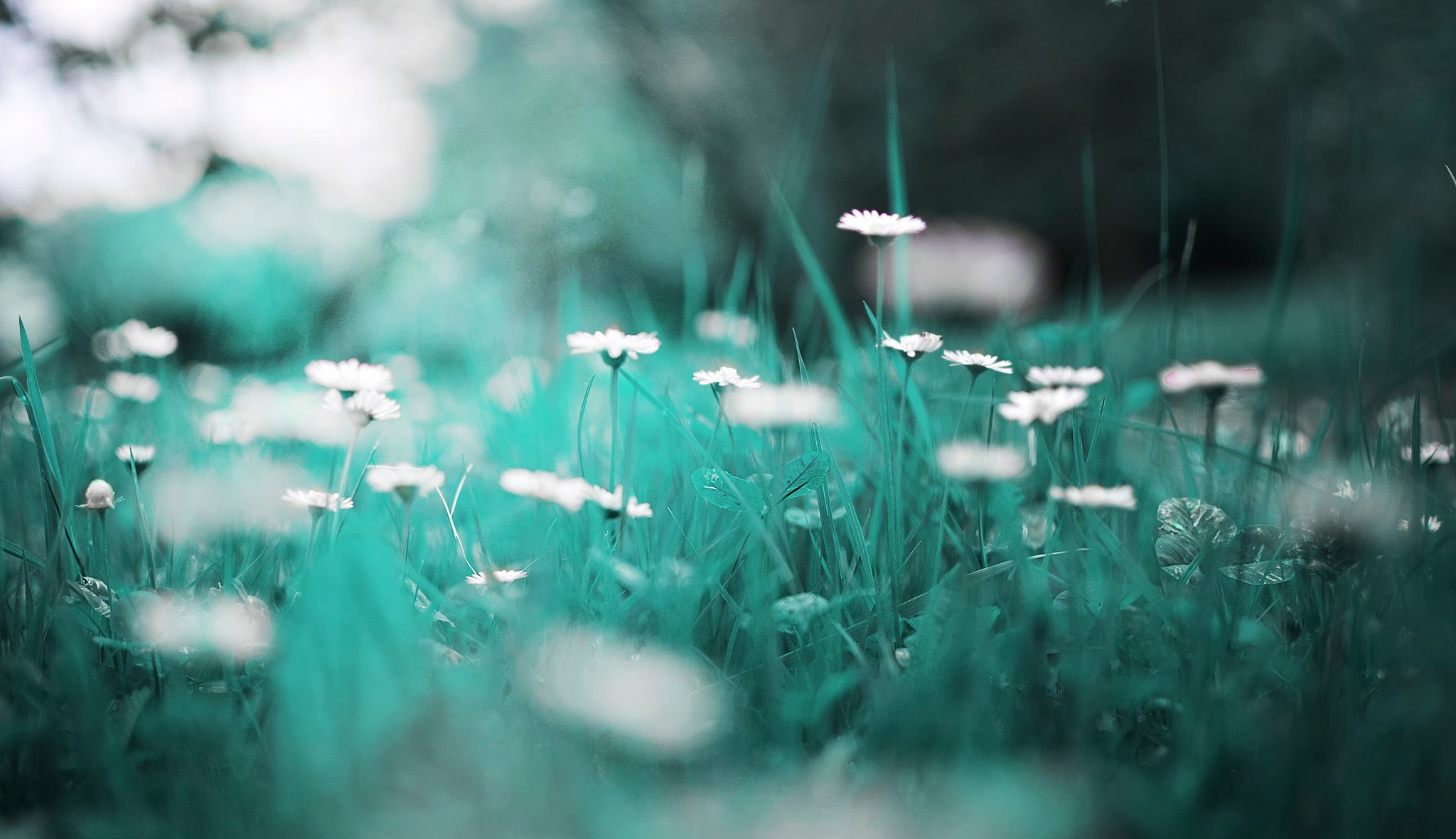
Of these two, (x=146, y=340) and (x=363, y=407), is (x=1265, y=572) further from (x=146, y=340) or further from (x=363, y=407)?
(x=146, y=340)

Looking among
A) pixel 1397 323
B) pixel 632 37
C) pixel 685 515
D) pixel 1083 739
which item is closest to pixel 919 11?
pixel 632 37

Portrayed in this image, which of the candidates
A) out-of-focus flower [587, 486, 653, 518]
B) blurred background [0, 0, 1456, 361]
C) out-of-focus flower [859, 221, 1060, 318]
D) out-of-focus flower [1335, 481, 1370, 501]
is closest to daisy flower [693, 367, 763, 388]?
out-of-focus flower [587, 486, 653, 518]

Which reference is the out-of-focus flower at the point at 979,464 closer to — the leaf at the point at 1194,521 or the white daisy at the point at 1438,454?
the leaf at the point at 1194,521

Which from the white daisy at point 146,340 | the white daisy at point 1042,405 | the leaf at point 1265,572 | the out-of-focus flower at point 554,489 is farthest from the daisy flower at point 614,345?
the white daisy at point 146,340

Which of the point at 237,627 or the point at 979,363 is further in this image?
the point at 979,363

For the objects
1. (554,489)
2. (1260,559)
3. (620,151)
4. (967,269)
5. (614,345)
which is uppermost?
(620,151)

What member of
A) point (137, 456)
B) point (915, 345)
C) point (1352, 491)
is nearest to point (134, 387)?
point (137, 456)

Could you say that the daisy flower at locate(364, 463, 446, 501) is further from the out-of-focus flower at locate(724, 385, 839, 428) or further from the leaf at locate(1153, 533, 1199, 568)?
the leaf at locate(1153, 533, 1199, 568)
